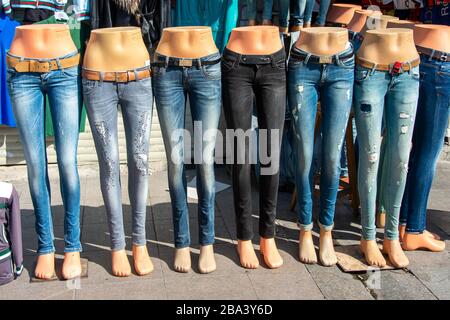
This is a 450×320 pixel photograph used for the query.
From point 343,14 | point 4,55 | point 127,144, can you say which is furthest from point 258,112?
point 4,55

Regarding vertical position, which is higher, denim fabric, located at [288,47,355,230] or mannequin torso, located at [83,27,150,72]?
mannequin torso, located at [83,27,150,72]

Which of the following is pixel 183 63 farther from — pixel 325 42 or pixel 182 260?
pixel 182 260

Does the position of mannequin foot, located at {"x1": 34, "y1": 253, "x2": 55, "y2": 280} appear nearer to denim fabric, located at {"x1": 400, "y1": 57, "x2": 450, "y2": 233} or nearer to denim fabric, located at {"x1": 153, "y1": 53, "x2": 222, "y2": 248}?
denim fabric, located at {"x1": 153, "y1": 53, "x2": 222, "y2": 248}

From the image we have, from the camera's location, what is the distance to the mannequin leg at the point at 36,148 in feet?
10.4

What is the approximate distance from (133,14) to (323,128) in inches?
72.4

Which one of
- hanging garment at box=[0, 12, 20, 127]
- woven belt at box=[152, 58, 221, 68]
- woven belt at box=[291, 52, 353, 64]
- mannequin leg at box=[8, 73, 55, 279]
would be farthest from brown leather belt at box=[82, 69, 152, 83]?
hanging garment at box=[0, 12, 20, 127]

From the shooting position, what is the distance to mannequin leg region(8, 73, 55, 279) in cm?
317

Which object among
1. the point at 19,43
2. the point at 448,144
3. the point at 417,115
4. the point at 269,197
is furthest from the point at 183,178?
the point at 448,144

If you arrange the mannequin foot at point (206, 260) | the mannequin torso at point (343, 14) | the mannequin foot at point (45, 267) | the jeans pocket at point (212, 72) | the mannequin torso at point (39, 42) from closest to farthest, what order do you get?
the mannequin torso at point (39, 42)
the jeans pocket at point (212, 72)
the mannequin foot at point (45, 267)
the mannequin foot at point (206, 260)
the mannequin torso at point (343, 14)

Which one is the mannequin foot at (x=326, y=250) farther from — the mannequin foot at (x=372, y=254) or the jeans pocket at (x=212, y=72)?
the jeans pocket at (x=212, y=72)

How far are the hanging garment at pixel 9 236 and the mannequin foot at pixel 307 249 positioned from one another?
1.84 m

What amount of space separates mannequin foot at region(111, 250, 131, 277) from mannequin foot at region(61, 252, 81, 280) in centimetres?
22

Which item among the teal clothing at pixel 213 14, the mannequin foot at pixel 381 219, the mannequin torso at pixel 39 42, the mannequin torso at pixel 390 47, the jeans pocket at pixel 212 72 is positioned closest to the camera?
the mannequin torso at pixel 39 42

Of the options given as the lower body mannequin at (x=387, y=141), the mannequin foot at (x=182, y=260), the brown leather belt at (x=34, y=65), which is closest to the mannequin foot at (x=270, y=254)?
the mannequin foot at (x=182, y=260)
